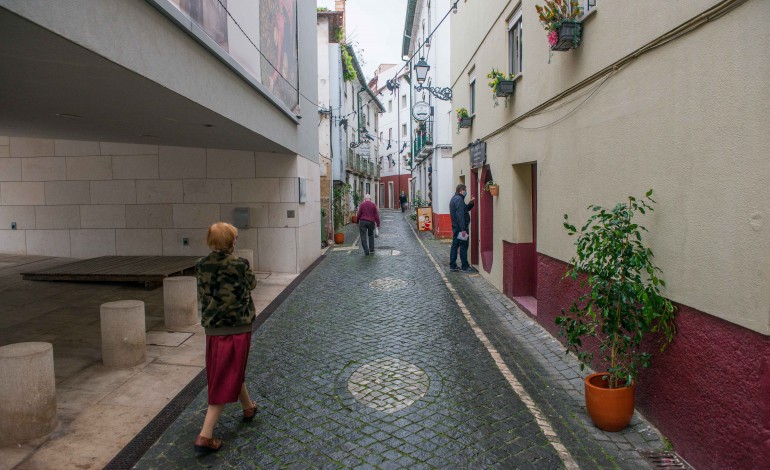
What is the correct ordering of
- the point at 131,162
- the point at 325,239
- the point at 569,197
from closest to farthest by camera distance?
the point at 569,197
the point at 131,162
the point at 325,239

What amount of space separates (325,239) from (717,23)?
15.8m

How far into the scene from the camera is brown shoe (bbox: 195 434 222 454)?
3863 mm

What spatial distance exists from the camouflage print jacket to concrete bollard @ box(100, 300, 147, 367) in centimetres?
201

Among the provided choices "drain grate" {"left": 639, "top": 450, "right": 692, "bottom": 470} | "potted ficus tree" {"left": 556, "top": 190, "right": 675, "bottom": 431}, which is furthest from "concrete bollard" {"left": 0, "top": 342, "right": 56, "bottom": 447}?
"drain grate" {"left": 639, "top": 450, "right": 692, "bottom": 470}

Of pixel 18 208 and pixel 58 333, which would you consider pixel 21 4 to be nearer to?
pixel 58 333

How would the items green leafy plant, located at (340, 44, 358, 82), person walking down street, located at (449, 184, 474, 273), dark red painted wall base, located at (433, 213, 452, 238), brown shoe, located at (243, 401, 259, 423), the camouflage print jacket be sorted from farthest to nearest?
green leafy plant, located at (340, 44, 358, 82)
dark red painted wall base, located at (433, 213, 452, 238)
person walking down street, located at (449, 184, 474, 273)
brown shoe, located at (243, 401, 259, 423)
the camouflage print jacket

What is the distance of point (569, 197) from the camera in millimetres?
6191

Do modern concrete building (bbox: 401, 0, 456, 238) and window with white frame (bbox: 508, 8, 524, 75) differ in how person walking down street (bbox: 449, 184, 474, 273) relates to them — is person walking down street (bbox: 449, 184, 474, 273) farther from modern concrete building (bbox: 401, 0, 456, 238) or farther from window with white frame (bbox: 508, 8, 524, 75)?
modern concrete building (bbox: 401, 0, 456, 238)

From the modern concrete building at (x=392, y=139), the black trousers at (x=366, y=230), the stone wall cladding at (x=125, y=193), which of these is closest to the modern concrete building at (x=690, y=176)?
the stone wall cladding at (x=125, y=193)

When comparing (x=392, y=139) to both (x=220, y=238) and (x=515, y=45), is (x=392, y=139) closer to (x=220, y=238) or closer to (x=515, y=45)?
(x=515, y=45)

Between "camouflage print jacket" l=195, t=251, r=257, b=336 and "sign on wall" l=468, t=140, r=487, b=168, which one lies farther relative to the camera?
"sign on wall" l=468, t=140, r=487, b=168

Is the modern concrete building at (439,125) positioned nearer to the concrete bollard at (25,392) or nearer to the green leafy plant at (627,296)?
the green leafy plant at (627,296)

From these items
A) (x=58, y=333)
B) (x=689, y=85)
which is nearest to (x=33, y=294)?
(x=58, y=333)

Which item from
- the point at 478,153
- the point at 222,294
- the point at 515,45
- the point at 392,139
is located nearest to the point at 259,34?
the point at 515,45
